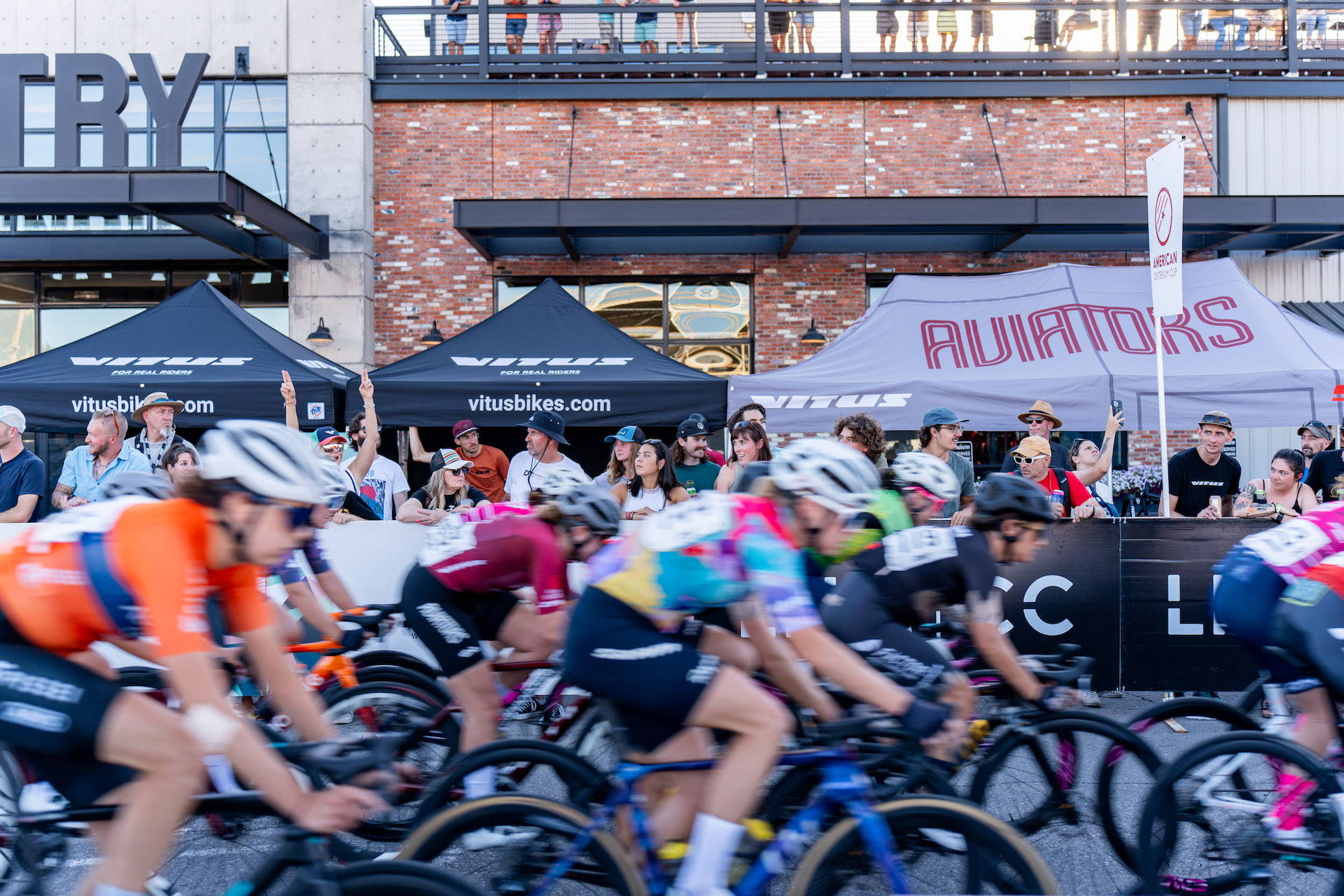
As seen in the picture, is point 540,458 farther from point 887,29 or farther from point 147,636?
point 887,29

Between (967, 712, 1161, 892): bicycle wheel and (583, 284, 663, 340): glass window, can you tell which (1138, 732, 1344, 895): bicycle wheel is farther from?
(583, 284, 663, 340): glass window

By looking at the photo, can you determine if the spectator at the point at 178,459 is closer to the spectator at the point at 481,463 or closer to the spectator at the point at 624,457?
the spectator at the point at 481,463

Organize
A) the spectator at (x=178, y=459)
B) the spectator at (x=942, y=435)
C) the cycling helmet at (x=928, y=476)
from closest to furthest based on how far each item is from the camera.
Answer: the cycling helmet at (x=928, y=476) < the spectator at (x=178, y=459) < the spectator at (x=942, y=435)

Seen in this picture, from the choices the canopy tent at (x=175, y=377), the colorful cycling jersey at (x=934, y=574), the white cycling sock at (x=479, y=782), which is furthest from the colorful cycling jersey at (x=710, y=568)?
the canopy tent at (x=175, y=377)

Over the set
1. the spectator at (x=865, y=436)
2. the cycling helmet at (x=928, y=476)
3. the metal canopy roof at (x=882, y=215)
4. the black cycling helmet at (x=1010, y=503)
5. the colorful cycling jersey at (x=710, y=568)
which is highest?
the metal canopy roof at (x=882, y=215)

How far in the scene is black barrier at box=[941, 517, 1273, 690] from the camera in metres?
7.31

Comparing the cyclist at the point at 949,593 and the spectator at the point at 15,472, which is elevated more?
the spectator at the point at 15,472

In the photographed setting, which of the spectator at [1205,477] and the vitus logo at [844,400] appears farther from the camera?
the vitus logo at [844,400]

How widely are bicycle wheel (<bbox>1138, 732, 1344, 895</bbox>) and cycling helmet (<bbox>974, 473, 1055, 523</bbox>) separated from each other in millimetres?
1032

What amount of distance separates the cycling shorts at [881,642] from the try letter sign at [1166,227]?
556cm

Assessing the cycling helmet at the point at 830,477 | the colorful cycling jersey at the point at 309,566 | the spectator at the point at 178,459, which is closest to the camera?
the cycling helmet at the point at 830,477

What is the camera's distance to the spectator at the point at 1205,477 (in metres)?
8.62

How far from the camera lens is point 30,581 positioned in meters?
2.77

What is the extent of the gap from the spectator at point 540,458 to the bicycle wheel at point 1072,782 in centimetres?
448
